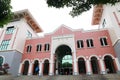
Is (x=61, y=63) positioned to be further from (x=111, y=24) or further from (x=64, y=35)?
(x=111, y=24)

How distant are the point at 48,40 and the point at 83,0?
1688cm

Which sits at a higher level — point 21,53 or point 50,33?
point 50,33

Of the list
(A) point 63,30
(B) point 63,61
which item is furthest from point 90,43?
(B) point 63,61

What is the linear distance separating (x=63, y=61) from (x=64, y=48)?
115 inches

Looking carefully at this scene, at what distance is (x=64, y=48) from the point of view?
26359 millimetres

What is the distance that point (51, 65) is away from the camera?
22.1 meters

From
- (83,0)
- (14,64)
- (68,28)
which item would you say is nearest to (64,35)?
(68,28)

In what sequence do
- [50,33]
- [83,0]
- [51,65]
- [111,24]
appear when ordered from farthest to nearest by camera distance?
[50,33], [51,65], [111,24], [83,0]

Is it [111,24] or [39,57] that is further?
[39,57]

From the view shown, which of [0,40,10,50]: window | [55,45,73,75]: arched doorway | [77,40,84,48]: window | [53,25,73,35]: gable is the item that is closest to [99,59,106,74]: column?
[77,40,84,48]: window

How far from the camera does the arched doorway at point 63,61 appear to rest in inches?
958

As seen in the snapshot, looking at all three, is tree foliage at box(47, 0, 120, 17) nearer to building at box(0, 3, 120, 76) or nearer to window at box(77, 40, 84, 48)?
building at box(0, 3, 120, 76)

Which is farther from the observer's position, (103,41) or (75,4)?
(103,41)

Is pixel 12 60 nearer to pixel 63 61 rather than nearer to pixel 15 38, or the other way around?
pixel 15 38
